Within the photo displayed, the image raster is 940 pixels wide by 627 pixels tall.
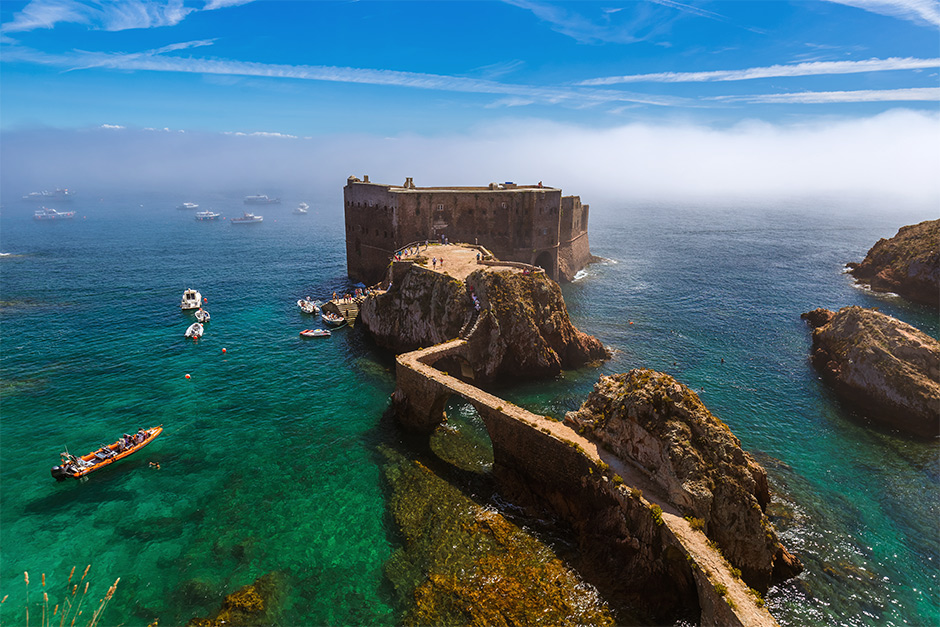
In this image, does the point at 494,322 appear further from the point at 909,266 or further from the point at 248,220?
the point at 248,220

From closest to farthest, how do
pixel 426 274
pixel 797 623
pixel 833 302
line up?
pixel 797 623
pixel 426 274
pixel 833 302

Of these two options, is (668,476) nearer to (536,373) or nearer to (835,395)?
(536,373)

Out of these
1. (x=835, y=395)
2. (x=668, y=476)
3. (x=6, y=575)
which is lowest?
(x=6, y=575)

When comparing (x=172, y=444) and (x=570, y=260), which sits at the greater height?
(x=570, y=260)

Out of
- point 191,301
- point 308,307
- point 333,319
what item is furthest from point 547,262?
point 191,301

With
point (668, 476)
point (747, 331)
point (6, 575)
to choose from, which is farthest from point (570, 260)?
point (6, 575)

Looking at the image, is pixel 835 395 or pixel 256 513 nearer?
pixel 256 513
